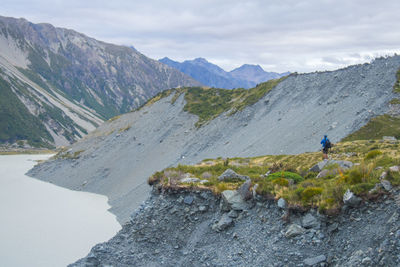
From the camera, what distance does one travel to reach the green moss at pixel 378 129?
115ft

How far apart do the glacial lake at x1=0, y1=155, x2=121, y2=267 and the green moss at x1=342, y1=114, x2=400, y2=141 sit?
104ft

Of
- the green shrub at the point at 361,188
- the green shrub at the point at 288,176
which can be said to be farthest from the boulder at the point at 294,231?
the green shrub at the point at 288,176

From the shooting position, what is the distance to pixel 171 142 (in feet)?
231

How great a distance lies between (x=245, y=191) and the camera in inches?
731

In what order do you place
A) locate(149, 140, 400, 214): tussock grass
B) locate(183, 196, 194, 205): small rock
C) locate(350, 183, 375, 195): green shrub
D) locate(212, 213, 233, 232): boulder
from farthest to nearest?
locate(183, 196, 194, 205): small rock, locate(212, 213, 233, 232): boulder, locate(149, 140, 400, 214): tussock grass, locate(350, 183, 375, 195): green shrub

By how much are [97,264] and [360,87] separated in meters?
44.7

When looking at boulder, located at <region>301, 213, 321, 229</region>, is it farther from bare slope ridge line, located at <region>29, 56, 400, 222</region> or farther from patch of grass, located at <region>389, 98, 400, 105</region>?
patch of grass, located at <region>389, 98, 400, 105</region>

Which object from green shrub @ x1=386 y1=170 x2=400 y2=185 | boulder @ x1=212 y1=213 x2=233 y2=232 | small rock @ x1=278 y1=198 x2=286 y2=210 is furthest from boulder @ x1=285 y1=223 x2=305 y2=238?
green shrub @ x1=386 y1=170 x2=400 y2=185

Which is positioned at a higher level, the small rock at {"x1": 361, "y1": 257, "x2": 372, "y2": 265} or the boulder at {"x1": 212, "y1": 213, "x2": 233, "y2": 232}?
the small rock at {"x1": 361, "y1": 257, "x2": 372, "y2": 265}

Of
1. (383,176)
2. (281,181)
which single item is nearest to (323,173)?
(281,181)

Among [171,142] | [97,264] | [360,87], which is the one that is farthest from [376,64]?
[97,264]

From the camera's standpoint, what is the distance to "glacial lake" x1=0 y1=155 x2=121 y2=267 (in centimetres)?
3553

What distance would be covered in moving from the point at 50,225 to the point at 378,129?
143 ft

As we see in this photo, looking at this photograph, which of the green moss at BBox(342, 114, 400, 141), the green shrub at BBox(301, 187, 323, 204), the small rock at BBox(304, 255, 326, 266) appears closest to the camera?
the small rock at BBox(304, 255, 326, 266)
